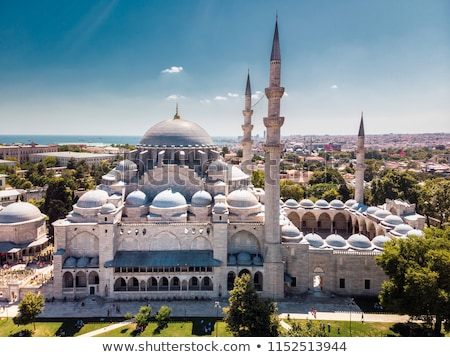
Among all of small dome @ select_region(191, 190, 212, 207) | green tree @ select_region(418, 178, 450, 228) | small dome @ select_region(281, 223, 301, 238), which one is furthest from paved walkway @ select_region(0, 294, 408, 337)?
green tree @ select_region(418, 178, 450, 228)

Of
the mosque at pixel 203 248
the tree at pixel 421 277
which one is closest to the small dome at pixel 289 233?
the mosque at pixel 203 248

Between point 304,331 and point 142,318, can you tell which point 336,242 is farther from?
point 142,318

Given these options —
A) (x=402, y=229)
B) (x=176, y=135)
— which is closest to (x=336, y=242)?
(x=402, y=229)

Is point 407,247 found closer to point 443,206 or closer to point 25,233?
point 443,206

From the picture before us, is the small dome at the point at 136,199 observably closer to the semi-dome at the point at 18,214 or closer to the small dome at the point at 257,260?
the small dome at the point at 257,260

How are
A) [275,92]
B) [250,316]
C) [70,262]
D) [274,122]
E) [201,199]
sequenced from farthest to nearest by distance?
[201,199], [70,262], [274,122], [275,92], [250,316]

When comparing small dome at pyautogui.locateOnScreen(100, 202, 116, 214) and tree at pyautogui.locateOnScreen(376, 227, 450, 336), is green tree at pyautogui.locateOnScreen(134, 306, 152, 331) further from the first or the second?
tree at pyautogui.locateOnScreen(376, 227, 450, 336)
